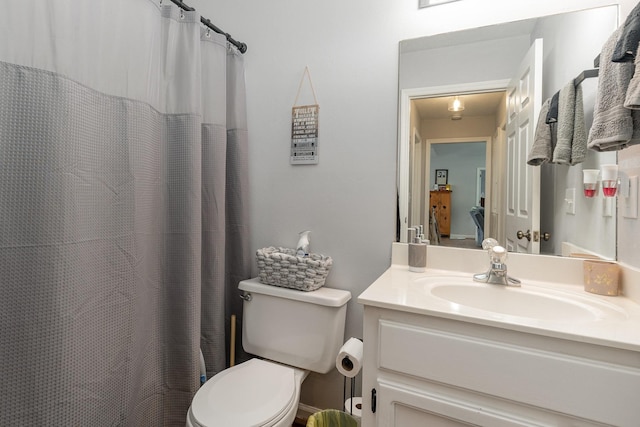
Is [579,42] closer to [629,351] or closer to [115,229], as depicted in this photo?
[629,351]

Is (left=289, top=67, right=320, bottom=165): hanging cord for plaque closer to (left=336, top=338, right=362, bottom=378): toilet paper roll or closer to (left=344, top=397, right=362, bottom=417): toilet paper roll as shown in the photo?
(left=336, top=338, right=362, bottom=378): toilet paper roll

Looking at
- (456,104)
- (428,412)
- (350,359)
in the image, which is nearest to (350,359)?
(350,359)

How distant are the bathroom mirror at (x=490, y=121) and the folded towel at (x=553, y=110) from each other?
0.8 inches

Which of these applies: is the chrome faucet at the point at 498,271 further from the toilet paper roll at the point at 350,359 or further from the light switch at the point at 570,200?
the toilet paper roll at the point at 350,359

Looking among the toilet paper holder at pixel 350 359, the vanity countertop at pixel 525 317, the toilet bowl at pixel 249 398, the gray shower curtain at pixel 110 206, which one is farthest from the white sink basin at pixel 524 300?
the gray shower curtain at pixel 110 206

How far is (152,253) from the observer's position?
1.22 meters

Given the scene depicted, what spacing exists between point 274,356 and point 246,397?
31 cm

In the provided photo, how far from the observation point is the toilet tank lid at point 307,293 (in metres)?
1.33

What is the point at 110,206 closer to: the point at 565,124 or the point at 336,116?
the point at 336,116

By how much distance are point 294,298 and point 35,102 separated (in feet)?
3.50

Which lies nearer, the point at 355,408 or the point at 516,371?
the point at 516,371

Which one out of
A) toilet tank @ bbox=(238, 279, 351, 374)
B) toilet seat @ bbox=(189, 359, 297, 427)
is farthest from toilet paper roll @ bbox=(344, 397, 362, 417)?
toilet seat @ bbox=(189, 359, 297, 427)

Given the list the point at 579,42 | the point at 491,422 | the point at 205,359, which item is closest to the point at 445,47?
the point at 579,42

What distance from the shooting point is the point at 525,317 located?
0.93 m
